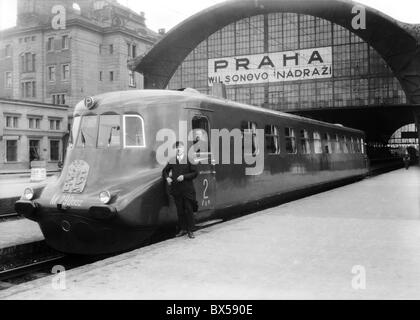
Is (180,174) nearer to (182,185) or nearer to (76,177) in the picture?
(182,185)

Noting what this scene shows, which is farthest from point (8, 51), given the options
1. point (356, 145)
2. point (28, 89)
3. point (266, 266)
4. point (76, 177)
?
point (266, 266)

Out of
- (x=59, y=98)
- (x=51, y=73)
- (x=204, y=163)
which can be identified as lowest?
(x=204, y=163)

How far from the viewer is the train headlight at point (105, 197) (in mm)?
7629

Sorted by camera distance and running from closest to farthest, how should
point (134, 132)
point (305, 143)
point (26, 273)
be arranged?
point (26, 273) → point (134, 132) → point (305, 143)

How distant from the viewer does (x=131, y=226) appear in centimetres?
783

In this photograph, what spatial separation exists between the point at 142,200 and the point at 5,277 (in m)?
2.51

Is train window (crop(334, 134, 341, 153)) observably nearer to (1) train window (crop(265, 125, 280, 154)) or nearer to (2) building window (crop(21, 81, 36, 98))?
(1) train window (crop(265, 125, 280, 154))

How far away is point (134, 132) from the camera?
8.88 metres

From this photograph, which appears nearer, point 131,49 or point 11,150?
point 11,150

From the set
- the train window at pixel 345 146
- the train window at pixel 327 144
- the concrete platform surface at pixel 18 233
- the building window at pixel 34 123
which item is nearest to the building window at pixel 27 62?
the building window at pixel 34 123

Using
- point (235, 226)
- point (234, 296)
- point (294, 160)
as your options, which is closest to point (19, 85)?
point (294, 160)

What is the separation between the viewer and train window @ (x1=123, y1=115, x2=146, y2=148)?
28.7 feet

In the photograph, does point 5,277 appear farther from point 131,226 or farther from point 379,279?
point 379,279

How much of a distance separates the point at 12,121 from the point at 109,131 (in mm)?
42070
